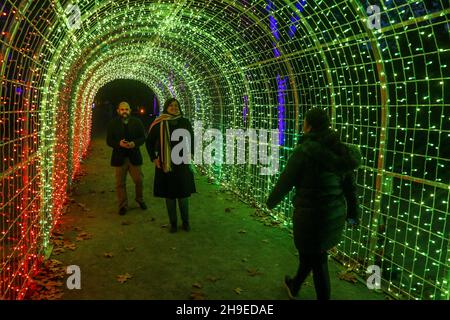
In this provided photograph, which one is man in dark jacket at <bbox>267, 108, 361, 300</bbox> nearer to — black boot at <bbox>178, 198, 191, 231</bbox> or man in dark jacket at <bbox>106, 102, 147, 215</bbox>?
black boot at <bbox>178, 198, 191, 231</bbox>

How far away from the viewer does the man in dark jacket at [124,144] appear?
24.0 feet

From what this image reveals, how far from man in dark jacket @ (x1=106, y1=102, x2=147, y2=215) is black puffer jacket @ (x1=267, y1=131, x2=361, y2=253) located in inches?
161

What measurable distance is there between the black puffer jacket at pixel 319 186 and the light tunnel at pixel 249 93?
0.99 meters

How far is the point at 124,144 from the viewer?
7262 mm

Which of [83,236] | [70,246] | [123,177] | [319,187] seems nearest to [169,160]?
[123,177]

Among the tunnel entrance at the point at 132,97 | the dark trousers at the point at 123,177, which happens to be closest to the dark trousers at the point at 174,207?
the dark trousers at the point at 123,177

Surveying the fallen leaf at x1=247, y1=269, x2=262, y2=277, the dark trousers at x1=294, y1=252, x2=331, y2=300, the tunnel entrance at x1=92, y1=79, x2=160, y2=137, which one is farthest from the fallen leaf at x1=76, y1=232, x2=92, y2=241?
the tunnel entrance at x1=92, y1=79, x2=160, y2=137

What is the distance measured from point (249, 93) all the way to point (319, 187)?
17.3 feet

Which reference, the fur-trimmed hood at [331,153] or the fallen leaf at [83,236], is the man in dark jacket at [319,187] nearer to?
the fur-trimmed hood at [331,153]

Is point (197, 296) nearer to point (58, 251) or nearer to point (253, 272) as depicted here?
point (253, 272)

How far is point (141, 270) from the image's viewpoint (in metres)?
5.08

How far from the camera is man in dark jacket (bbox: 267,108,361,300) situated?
3699mm

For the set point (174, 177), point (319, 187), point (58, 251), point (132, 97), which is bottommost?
point (58, 251)

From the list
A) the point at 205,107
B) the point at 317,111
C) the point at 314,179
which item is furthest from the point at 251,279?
the point at 205,107
